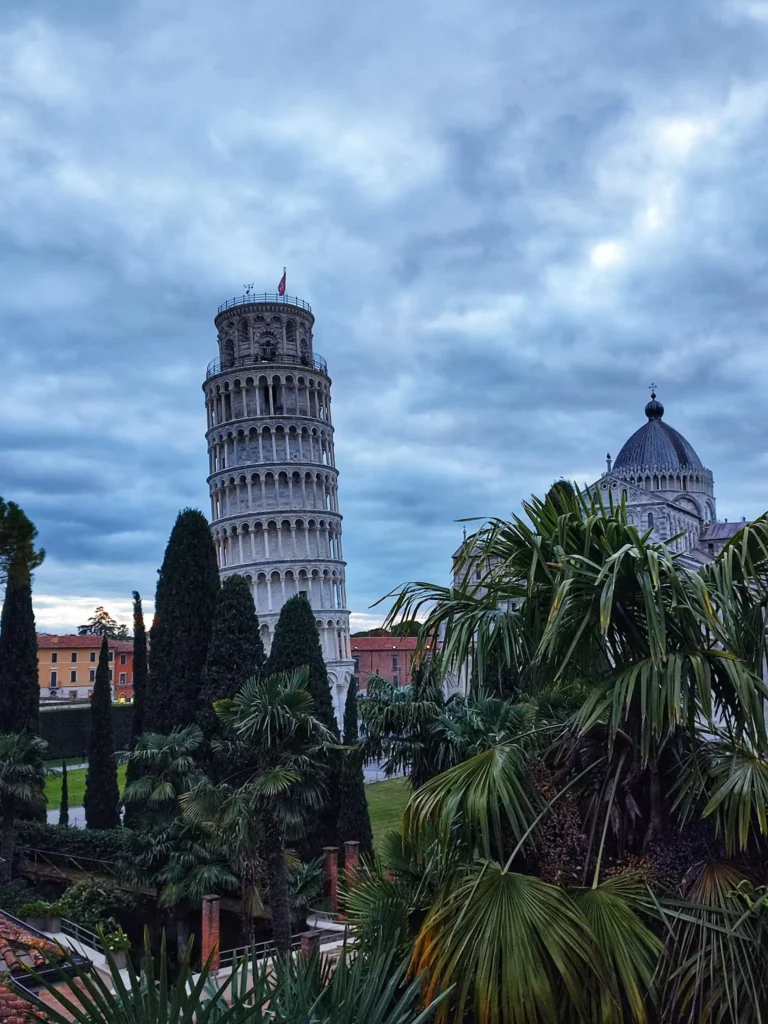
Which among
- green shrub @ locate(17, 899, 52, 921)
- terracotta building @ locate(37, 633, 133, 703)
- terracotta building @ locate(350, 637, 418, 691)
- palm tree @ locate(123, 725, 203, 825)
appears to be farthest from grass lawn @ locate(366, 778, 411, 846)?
terracotta building @ locate(37, 633, 133, 703)

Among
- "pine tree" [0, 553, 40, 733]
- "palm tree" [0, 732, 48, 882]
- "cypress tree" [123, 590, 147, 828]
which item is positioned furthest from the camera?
"cypress tree" [123, 590, 147, 828]

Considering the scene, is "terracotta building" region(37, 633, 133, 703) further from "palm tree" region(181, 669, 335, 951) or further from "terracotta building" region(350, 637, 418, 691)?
"palm tree" region(181, 669, 335, 951)

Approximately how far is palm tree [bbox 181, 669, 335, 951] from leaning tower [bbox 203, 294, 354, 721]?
43379 mm

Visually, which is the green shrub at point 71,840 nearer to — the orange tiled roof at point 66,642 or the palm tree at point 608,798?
the palm tree at point 608,798

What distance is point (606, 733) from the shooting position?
8.12 m

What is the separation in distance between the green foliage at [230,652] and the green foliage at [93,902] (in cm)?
660

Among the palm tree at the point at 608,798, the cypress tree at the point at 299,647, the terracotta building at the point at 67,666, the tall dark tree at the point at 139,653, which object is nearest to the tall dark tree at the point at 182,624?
the cypress tree at the point at 299,647

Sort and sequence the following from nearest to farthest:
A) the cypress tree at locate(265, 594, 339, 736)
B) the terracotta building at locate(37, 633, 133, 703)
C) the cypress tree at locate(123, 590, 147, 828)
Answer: the cypress tree at locate(265, 594, 339, 736), the cypress tree at locate(123, 590, 147, 828), the terracotta building at locate(37, 633, 133, 703)

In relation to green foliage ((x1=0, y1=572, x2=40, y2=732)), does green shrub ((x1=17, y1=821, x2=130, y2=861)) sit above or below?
below

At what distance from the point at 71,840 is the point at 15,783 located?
3.31 metres

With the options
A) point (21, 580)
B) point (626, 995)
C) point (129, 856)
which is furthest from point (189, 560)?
point (626, 995)

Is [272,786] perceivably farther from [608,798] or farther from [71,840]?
[71,840]

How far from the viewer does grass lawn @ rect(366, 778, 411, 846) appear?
35.3m

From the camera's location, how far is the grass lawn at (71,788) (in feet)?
152
